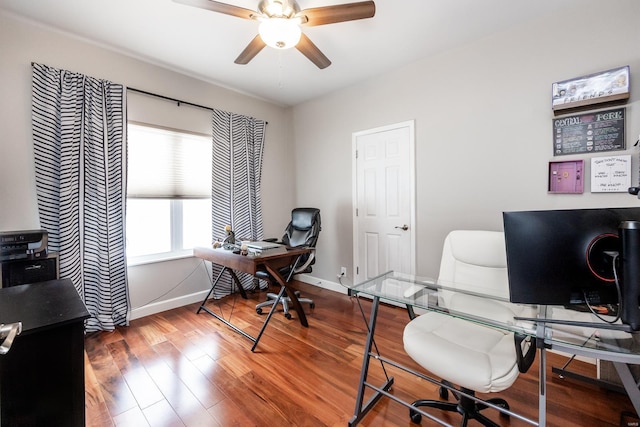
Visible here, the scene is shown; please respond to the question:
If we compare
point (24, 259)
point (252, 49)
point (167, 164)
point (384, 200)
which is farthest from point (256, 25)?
point (24, 259)

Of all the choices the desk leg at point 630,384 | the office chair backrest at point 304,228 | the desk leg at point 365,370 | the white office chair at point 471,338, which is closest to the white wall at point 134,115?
the office chair backrest at point 304,228

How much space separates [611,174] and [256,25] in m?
2.86

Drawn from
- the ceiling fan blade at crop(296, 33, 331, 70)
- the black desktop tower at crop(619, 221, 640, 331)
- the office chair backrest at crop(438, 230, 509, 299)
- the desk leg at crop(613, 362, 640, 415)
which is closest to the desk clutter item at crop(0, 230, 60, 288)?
the ceiling fan blade at crop(296, 33, 331, 70)

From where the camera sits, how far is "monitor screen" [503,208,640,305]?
864 millimetres

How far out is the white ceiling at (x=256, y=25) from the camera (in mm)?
2043

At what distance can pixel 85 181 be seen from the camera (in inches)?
94.7

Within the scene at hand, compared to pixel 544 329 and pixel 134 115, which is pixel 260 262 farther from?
pixel 134 115

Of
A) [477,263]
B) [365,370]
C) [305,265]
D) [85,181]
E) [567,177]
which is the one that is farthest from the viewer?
[305,265]

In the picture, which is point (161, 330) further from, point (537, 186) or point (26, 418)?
point (537, 186)

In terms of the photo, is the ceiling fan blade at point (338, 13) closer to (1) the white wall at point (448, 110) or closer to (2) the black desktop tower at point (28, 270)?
(1) the white wall at point (448, 110)

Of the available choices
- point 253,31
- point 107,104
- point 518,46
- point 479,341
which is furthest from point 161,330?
point 518,46

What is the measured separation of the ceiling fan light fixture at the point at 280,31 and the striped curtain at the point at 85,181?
167 centimetres

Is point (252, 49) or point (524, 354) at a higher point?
point (252, 49)

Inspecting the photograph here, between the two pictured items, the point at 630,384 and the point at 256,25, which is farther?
the point at 256,25
